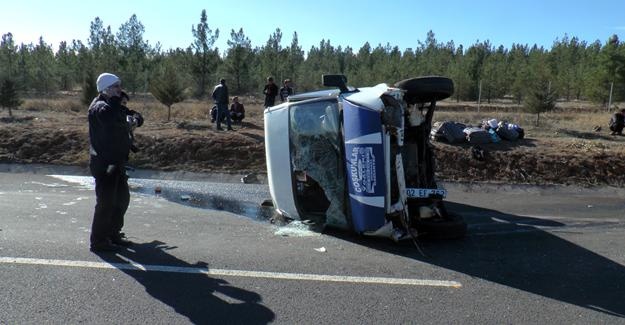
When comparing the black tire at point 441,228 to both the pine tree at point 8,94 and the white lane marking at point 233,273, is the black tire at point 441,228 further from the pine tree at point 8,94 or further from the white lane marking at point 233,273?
the pine tree at point 8,94

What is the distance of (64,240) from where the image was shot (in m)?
5.58

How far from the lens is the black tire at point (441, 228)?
583 cm

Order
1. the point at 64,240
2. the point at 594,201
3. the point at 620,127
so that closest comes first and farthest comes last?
1. the point at 64,240
2. the point at 594,201
3. the point at 620,127

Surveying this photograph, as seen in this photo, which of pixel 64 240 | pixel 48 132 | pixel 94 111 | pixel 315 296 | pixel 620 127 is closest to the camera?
pixel 315 296

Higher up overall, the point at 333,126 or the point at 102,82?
the point at 102,82

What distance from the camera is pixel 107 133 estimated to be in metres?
5.16

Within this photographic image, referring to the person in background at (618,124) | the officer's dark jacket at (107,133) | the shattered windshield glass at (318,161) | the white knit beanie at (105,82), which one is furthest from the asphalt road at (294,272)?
the person in background at (618,124)

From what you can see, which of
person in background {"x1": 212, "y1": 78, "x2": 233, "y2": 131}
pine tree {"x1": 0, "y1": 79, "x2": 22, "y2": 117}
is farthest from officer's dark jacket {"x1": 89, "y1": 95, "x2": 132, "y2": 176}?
pine tree {"x1": 0, "y1": 79, "x2": 22, "y2": 117}

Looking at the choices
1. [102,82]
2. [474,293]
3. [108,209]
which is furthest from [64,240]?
[474,293]

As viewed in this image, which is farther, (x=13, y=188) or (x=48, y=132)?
(x=48, y=132)

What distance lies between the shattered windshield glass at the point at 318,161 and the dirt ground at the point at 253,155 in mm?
4411

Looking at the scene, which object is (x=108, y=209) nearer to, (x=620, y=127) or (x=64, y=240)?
(x=64, y=240)

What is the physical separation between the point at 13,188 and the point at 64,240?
3.91 meters

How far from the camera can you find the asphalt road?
388 centimetres
